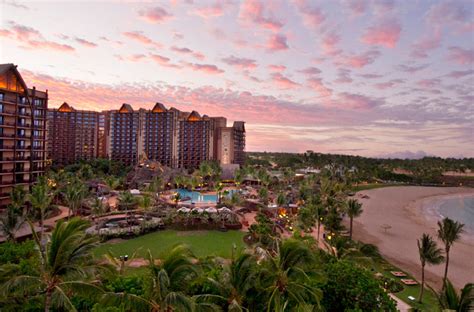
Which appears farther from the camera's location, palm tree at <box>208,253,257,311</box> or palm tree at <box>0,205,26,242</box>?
palm tree at <box>0,205,26,242</box>

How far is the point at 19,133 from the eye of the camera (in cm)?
4778

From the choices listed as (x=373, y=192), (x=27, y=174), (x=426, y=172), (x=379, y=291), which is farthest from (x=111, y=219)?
(x=426, y=172)

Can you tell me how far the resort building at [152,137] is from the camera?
119 m

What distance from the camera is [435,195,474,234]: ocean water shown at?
67.0m

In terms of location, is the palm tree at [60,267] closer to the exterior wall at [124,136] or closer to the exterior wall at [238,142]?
the exterior wall at [124,136]

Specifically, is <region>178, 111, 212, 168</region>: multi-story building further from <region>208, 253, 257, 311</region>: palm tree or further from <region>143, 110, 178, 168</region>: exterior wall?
<region>208, 253, 257, 311</region>: palm tree

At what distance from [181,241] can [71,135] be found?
107162 mm

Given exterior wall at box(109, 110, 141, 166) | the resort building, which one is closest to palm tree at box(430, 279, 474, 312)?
the resort building

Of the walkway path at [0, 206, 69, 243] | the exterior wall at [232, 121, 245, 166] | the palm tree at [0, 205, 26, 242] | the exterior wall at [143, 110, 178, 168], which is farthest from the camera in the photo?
the exterior wall at [232, 121, 245, 166]

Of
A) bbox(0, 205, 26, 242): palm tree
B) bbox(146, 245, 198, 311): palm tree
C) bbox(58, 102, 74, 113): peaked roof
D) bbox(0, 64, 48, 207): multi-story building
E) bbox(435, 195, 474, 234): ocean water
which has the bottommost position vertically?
bbox(435, 195, 474, 234): ocean water

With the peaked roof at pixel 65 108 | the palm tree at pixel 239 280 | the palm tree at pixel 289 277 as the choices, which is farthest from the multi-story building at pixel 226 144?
the palm tree at pixel 239 280

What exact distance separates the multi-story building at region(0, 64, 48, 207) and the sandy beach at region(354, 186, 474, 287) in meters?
53.6

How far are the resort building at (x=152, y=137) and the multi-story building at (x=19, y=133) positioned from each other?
65.2 metres

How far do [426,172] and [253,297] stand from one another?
17042 cm
